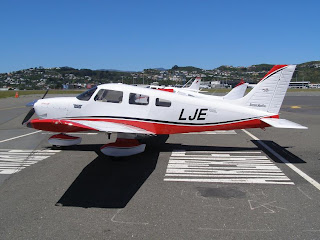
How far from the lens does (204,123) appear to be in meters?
8.38

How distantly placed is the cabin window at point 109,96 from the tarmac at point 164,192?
5.56ft

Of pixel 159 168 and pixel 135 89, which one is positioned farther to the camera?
pixel 135 89

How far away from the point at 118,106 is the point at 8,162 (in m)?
3.34

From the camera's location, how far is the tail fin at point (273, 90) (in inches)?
334

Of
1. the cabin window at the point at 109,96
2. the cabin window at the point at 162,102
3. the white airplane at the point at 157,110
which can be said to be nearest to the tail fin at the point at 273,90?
the white airplane at the point at 157,110

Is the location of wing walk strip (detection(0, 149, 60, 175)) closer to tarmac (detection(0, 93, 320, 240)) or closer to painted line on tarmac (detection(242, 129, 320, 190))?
tarmac (detection(0, 93, 320, 240))

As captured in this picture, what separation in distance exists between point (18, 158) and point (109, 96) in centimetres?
313

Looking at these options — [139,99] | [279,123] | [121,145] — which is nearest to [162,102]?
[139,99]

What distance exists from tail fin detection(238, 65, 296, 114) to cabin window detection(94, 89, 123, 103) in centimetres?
405

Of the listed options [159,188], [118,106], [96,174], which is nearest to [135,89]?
[118,106]

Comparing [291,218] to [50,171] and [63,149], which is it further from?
[63,149]

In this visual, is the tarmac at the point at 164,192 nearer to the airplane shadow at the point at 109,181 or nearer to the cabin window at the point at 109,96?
the airplane shadow at the point at 109,181

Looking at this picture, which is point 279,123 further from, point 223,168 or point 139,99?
point 139,99

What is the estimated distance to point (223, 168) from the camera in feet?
23.1
